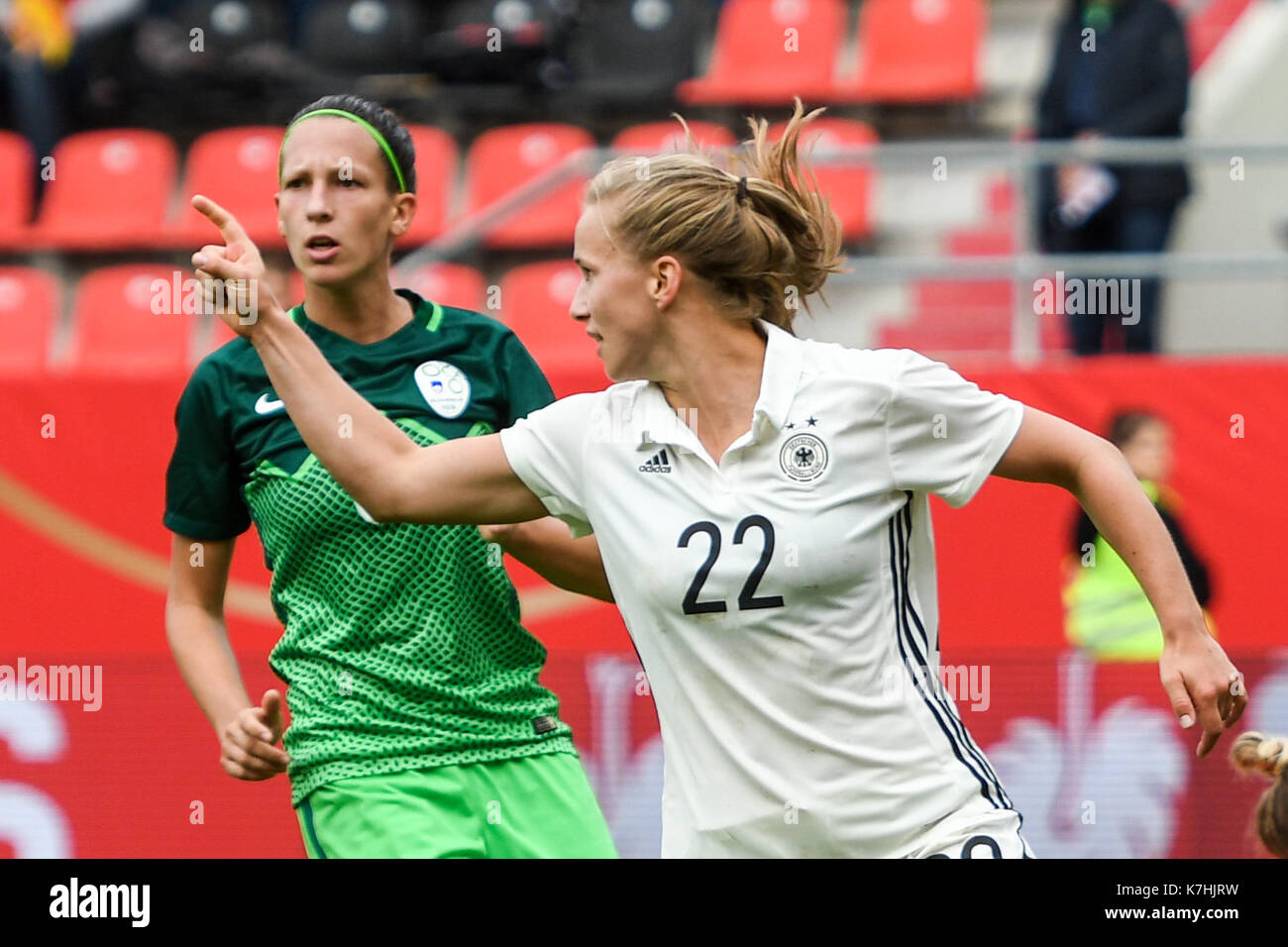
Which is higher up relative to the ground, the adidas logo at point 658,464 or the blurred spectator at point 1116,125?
the blurred spectator at point 1116,125

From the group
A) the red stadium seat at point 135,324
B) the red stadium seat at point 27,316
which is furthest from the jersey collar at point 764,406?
the red stadium seat at point 27,316

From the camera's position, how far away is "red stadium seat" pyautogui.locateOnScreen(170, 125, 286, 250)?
34.7 feet

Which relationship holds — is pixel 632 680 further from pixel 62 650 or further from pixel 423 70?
pixel 423 70

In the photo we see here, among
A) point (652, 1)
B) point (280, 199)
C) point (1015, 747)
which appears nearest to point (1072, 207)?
point (1015, 747)

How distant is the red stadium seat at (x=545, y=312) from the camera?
837cm

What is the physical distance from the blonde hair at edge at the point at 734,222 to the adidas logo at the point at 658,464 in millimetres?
297

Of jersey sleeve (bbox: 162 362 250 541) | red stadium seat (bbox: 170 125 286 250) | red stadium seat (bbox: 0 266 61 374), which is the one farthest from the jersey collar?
red stadium seat (bbox: 170 125 286 250)

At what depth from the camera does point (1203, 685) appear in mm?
2871

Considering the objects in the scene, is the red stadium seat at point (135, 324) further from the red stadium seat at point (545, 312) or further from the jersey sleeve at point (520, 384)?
the jersey sleeve at point (520, 384)

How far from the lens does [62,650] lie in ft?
25.2

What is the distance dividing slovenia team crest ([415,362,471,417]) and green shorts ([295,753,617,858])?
2.31ft

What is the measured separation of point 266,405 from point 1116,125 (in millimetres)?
6231

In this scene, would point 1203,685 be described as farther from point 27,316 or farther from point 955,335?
point 27,316
